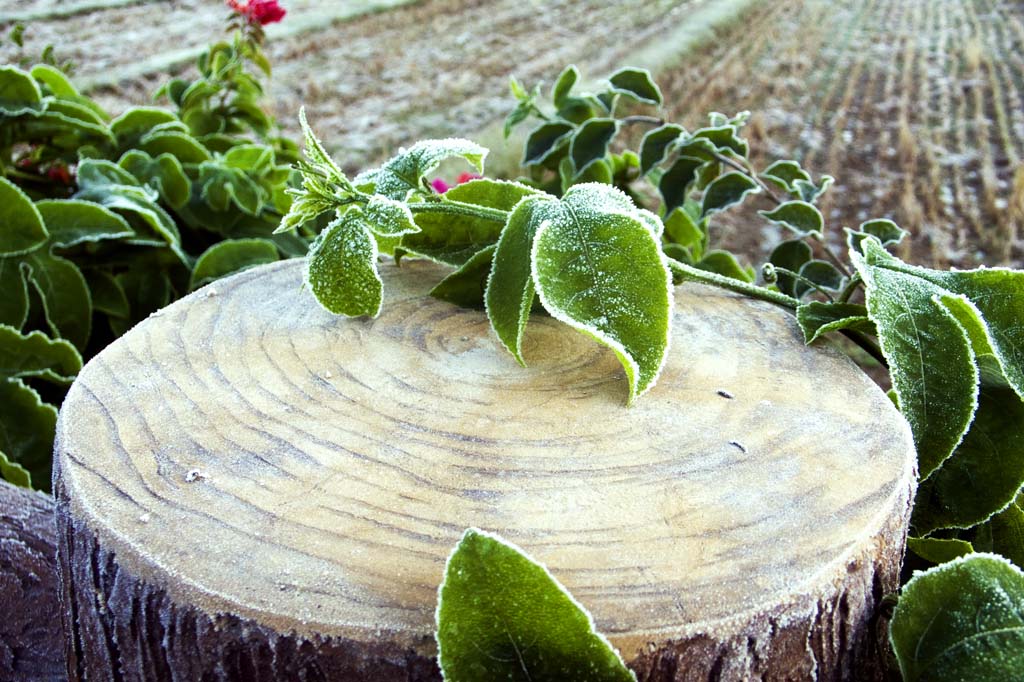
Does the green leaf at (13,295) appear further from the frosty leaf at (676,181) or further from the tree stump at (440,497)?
the frosty leaf at (676,181)

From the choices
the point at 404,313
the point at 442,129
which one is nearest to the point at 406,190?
the point at 404,313

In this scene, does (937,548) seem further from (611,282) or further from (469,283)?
(469,283)

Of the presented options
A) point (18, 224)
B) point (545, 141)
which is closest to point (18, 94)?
point (18, 224)

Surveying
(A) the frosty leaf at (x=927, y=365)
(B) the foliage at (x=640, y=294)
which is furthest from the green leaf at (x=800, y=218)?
(A) the frosty leaf at (x=927, y=365)

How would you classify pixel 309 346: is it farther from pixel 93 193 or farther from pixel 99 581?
pixel 93 193

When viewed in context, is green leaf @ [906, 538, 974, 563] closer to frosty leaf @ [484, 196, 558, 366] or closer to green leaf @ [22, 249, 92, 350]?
frosty leaf @ [484, 196, 558, 366]

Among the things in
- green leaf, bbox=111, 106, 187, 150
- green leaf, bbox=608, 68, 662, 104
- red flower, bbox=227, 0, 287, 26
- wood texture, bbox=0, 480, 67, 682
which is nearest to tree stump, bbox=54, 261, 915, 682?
wood texture, bbox=0, 480, 67, 682
